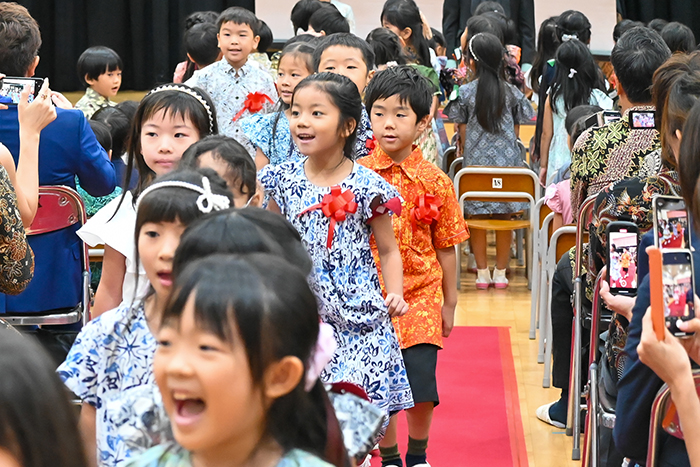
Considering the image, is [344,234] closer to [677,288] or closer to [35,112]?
[35,112]

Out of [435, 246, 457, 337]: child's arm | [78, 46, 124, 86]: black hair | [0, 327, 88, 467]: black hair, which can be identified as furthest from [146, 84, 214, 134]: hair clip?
[78, 46, 124, 86]: black hair

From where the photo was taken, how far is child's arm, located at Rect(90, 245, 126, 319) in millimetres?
2445

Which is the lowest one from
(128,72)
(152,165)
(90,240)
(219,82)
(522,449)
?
(522,449)

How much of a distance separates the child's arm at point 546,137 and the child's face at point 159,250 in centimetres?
444

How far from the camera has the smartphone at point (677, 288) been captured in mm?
1594

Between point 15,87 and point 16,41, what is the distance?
359mm

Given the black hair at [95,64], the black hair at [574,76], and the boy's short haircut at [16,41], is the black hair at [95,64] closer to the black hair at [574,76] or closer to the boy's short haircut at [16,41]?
the boy's short haircut at [16,41]

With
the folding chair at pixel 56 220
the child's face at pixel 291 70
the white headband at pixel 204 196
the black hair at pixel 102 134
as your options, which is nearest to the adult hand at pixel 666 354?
the white headband at pixel 204 196

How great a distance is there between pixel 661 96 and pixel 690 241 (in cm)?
113

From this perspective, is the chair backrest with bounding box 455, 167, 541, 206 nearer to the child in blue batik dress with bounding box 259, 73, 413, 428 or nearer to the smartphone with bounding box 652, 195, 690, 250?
the child in blue batik dress with bounding box 259, 73, 413, 428

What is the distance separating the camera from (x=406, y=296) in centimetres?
325

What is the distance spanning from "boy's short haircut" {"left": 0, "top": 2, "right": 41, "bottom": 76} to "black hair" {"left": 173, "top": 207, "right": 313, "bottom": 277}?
2.46m

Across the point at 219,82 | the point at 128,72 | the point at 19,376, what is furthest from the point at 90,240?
the point at 128,72

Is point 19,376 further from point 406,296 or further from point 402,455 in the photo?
point 402,455
